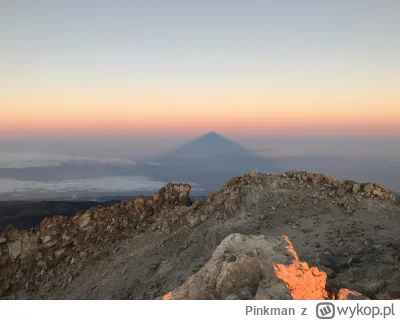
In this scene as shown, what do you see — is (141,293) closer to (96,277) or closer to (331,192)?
(96,277)

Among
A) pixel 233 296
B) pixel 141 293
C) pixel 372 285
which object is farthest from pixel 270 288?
pixel 141 293

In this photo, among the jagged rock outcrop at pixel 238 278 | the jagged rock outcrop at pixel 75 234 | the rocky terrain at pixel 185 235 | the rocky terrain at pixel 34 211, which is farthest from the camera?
the rocky terrain at pixel 34 211

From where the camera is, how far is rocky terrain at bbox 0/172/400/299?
11.1m

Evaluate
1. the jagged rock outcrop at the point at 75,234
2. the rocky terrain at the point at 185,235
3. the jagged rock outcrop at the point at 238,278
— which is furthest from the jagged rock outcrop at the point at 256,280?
the jagged rock outcrop at the point at 75,234

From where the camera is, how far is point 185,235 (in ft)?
43.6

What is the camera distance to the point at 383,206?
1366 centimetres

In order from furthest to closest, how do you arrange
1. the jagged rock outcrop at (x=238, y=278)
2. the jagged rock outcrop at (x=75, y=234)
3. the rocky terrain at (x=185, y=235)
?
the jagged rock outcrop at (x=75, y=234), the rocky terrain at (x=185, y=235), the jagged rock outcrop at (x=238, y=278)

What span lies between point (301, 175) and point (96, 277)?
26.5 ft

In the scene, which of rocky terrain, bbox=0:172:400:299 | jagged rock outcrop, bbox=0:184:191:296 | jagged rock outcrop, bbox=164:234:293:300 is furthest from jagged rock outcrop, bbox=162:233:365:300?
jagged rock outcrop, bbox=0:184:191:296

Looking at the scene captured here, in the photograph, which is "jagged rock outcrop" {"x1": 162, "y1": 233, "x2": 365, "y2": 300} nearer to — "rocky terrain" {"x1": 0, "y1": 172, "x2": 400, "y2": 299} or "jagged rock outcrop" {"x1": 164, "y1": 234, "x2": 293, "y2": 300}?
"jagged rock outcrop" {"x1": 164, "y1": 234, "x2": 293, "y2": 300}

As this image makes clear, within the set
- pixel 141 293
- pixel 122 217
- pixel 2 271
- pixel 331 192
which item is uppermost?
pixel 331 192

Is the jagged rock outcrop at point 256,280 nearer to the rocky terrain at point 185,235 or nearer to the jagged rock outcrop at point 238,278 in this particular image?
the jagged rock outcrop at point 238,278

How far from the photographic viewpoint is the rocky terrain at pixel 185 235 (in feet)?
36.4

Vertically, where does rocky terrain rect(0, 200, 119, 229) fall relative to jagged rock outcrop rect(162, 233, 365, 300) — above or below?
below
